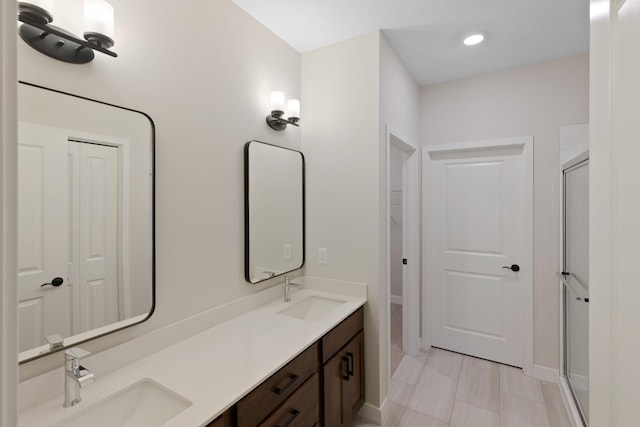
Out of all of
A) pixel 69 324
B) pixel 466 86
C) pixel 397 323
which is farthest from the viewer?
pixel 397 323

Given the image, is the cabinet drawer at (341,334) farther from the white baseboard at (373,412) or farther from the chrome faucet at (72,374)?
the chrome faucet at (72,374)

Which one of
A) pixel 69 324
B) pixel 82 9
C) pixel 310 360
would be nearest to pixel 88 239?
pixel 69 324

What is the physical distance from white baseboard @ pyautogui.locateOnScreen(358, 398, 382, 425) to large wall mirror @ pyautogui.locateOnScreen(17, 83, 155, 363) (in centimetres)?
160

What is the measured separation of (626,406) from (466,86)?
2842 mm

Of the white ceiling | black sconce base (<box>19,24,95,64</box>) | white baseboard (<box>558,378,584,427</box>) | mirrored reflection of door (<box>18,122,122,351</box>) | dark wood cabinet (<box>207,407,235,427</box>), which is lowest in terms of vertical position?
white baseboard (<box>558,378,584,427</box>)

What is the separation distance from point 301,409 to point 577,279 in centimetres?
201

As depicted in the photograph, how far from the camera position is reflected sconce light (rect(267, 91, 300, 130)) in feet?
6.59

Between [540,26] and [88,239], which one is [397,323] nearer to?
[540,26]

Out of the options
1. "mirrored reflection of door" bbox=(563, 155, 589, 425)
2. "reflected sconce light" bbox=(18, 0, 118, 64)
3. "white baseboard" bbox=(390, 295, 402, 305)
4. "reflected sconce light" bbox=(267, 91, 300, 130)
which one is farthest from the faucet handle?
"white baseboard" bbox=(390, 295, 402, 305)

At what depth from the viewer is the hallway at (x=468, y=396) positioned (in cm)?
207

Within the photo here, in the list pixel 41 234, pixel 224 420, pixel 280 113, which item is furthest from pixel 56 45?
pixel 224 420

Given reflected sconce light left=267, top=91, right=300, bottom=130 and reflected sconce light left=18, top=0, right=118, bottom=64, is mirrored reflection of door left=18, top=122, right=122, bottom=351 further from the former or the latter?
reflected sconce light left=267, top=91, right=300, bottom=130

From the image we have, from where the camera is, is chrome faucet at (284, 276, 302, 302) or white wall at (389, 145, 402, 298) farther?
white wall at (389, 145, 402, 298)

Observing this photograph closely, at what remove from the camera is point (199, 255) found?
5.18ft
